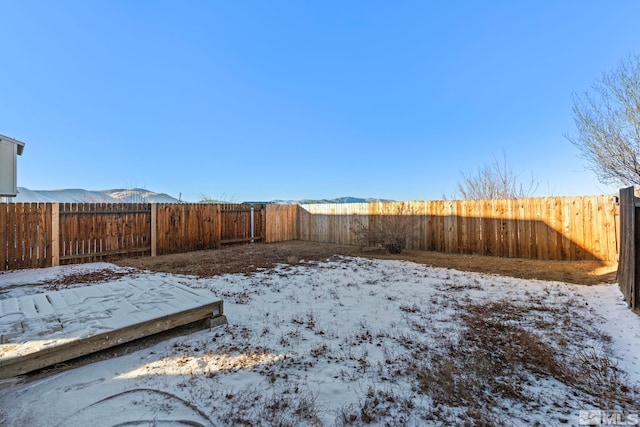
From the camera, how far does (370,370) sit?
2051 millimetres

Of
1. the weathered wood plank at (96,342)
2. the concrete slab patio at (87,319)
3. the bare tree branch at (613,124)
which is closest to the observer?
the weathered wood plank at (96,342)

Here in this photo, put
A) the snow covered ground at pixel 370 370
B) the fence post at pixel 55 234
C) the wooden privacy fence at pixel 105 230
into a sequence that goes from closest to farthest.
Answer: the snow covered ground at pixel 370 370 < the wooden privacy fence at pixel 105 230 < the fence post at pixel 55 234

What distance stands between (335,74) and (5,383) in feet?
39.7

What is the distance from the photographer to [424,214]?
8.64m

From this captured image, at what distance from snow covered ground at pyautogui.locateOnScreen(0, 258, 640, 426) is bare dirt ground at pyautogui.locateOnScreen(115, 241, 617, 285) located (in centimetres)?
165

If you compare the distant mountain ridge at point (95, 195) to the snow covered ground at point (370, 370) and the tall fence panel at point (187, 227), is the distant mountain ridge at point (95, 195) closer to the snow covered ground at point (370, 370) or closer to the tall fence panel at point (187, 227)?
the tall fence panel at point (187, 227)

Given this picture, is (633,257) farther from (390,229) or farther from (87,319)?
(87,319)

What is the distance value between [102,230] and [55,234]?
0.97 meters

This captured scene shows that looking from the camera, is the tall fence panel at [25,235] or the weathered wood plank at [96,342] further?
the tall fence panel at [25,235]

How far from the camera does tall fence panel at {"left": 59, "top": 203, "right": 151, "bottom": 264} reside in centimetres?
680

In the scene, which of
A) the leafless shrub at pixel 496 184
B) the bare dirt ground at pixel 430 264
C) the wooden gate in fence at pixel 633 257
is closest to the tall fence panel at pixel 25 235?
the bare dirt ground at pixel 430 264

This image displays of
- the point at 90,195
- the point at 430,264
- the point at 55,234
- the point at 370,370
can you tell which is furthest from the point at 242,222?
the point at 370,370

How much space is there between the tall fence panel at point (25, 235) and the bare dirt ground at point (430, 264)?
157cm

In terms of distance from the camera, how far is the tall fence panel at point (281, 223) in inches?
459
